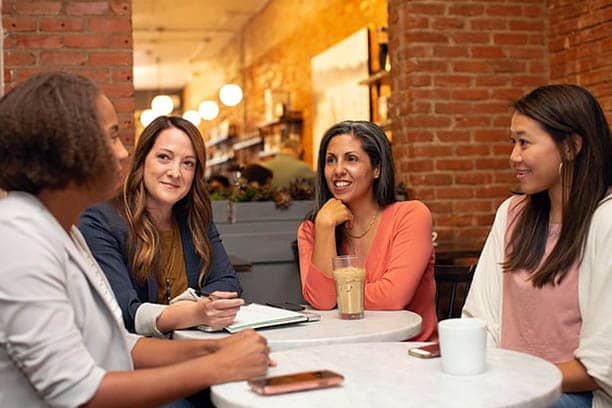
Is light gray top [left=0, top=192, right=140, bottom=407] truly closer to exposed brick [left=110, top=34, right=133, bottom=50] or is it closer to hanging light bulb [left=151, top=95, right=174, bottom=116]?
exposed brick [left=110, top=34, right=133, bottom=50]

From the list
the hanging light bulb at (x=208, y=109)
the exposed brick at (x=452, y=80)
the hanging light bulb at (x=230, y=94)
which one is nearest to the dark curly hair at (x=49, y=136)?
the exposed brick at (x=452, y=80)

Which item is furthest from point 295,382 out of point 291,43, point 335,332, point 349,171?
point 291,43

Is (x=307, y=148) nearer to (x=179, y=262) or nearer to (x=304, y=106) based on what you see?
(x=304, y=106)

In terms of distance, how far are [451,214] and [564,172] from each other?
2669 mm

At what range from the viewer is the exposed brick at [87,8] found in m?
4.23

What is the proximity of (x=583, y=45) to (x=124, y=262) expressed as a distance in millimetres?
3149

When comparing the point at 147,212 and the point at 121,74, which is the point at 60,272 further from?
the point at 121,74

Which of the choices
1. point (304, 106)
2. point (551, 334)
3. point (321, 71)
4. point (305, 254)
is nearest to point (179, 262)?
point (305, 254)

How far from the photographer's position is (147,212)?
8.37 ft

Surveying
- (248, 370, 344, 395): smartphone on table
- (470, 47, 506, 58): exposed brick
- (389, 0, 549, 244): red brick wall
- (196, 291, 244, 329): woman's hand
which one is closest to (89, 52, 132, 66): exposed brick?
(389, 0, 549, 244): red brick wall

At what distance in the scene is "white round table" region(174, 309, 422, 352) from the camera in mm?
1843

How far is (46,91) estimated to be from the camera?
134 cm

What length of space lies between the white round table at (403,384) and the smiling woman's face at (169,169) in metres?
0.98

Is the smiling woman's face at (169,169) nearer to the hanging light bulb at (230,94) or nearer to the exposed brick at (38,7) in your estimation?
the exposed brick at (38,7)
